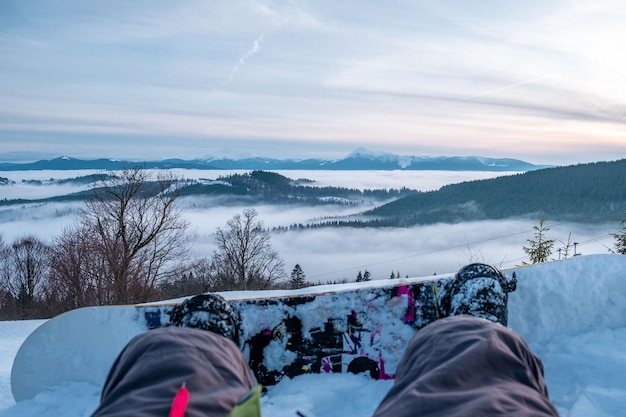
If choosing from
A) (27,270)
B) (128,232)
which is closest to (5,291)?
(27,270)

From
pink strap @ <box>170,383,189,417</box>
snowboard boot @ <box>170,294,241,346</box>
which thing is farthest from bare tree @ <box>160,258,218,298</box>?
pink strap @ <box>170,383,189,417</box>

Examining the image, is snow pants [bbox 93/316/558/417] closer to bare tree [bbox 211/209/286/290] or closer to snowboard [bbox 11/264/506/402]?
snowboard [bbox 11/264/506/402]

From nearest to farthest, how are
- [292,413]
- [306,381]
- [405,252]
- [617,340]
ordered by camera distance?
1. [292,413]
2. [306,381]
3. [617,340]
4. [405,252]

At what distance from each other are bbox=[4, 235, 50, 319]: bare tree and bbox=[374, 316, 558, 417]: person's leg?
132 ft

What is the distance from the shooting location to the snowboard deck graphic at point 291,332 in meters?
4.52

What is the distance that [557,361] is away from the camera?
4.47 meters

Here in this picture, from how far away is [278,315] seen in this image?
4.64 metres

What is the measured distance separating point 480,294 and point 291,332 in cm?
203

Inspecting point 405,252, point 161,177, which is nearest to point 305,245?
point 405,252

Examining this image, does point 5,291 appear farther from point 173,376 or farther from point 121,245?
point 173,376

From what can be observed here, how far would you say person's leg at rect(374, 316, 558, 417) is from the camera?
145 cm

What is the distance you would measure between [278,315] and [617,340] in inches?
146

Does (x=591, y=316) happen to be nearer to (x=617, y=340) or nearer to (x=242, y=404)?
(x=617, y=340)

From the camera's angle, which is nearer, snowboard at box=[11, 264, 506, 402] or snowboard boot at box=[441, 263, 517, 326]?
snowboard boot at box=[441, 263, 517, 326]
